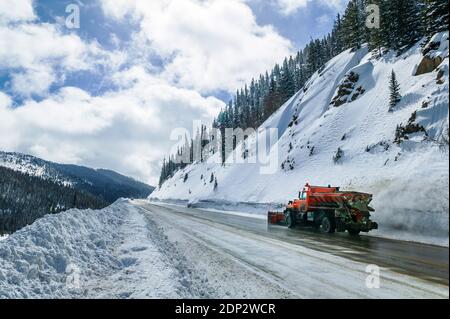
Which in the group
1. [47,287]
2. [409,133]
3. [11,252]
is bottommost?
[47,287]

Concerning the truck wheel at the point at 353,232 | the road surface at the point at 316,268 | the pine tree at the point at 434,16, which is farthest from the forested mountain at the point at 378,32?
the truck wheel at the point at 353,232

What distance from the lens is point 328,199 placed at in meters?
17.0

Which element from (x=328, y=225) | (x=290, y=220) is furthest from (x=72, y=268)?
(x=290, y=220)

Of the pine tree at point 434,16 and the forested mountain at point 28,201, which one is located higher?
the pine tree at point 434,16

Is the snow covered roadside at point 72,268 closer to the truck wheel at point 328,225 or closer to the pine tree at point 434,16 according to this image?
the truck wheel at point 328,225

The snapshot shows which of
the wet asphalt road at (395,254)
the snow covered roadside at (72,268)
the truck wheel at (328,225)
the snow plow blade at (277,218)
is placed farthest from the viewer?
the snow plow blade at (277,218)

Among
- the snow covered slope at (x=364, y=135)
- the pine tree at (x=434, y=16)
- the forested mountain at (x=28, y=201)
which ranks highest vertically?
the pine tree at (x=434, y=16)

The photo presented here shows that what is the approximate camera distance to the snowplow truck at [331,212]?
1477 cm

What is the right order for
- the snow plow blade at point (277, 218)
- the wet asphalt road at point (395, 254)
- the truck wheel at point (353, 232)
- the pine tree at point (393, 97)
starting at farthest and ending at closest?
the pine tree at point (393, 97) → the snow plow blade at point (277, 218) → the truck wheel at point (353, 232) → the wet asphalt road at point (395, 254)

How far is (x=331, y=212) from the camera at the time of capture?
54.4 ft
